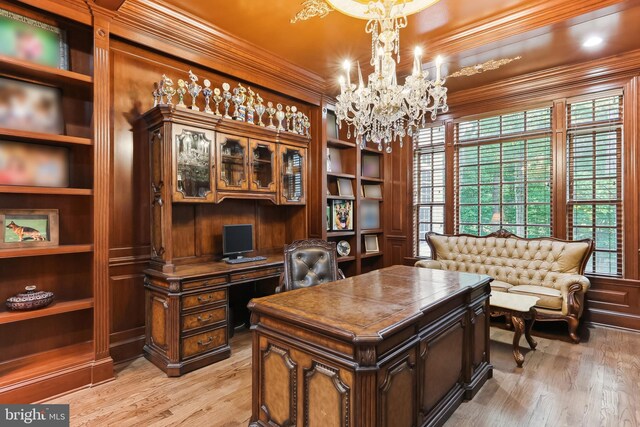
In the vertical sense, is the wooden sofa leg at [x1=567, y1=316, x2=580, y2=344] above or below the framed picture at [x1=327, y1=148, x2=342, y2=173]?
below

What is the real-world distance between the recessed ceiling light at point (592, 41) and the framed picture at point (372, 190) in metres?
3.09

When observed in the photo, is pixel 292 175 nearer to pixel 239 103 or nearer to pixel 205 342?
pixel 239 103

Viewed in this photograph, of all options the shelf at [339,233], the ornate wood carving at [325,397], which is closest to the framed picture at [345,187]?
the shelf at [339,233]

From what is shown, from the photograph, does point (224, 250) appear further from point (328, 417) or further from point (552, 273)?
point (552, 273)

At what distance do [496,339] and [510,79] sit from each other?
3217 millimetres

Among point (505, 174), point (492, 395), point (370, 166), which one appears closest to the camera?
point (492, 395)

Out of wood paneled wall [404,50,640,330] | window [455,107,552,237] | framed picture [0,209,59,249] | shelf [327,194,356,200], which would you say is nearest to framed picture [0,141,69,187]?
framed picture [0,209,59,249]

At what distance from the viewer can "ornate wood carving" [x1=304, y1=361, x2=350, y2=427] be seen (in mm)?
1463

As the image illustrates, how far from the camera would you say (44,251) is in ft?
7.54

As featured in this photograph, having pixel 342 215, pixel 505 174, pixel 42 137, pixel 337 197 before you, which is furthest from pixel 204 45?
pixel 505 174

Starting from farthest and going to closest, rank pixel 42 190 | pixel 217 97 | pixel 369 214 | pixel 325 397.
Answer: pixel 369 214, pixel 217 97, pixel 42 190, pixel 325 397

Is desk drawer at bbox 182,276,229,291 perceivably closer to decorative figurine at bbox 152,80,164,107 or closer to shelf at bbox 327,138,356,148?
decorative figurine at bbox 152,80,164,107

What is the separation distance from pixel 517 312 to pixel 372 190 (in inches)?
120

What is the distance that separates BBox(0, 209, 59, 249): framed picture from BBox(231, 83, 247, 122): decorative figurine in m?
1.78
